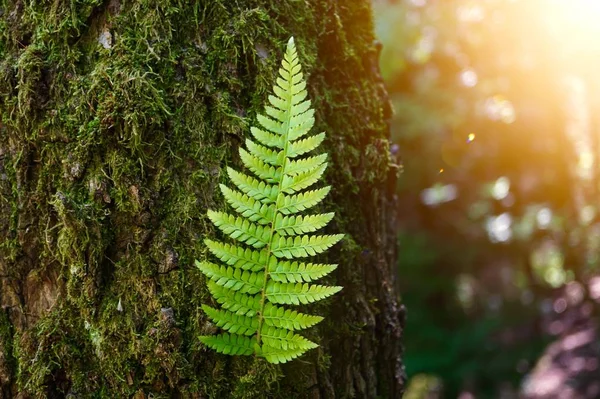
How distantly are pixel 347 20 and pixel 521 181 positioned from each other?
246 inches

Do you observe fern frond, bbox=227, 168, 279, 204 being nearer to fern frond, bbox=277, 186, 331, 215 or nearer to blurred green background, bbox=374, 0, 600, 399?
fern frond, bbox=277, 186, 331, 215

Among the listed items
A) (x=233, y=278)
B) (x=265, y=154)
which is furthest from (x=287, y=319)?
(x=265, y=154)

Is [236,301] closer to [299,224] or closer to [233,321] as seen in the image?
[233,321]

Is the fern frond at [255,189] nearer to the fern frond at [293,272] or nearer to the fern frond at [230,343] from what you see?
the fern frond at [293,272]

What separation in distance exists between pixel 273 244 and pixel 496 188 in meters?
6.83

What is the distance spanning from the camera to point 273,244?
4.39 ft

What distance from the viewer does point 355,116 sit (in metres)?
1.67

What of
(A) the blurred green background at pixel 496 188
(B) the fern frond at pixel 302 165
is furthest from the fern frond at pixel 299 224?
(A) the blurred green background at pixel 496 188

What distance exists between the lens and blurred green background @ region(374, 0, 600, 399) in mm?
6234

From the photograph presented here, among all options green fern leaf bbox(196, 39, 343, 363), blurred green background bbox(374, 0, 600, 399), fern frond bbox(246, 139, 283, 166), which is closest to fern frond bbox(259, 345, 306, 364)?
green fern leaf bbox(196, 39, 343, 363)

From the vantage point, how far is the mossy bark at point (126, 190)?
1377mm

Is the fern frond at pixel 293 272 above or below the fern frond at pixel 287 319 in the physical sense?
above

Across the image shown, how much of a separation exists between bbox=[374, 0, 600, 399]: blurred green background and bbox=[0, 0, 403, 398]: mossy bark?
437 cm

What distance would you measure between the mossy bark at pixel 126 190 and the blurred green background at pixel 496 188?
437 centimetres
